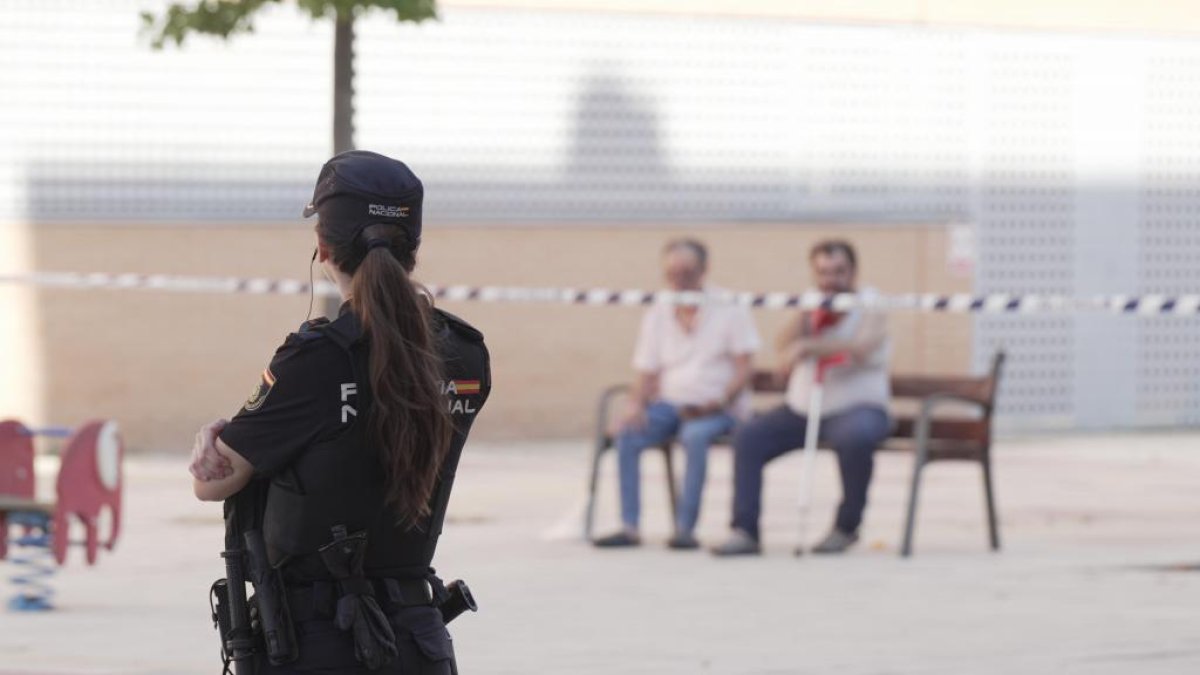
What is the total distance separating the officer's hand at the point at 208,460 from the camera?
3.79 metres

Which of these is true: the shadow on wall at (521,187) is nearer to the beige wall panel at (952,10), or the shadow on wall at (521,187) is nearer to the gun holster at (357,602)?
the beige wall panel at (952,10)

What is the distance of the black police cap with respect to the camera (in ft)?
12.8

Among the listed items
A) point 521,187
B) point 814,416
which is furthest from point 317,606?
point 521,187

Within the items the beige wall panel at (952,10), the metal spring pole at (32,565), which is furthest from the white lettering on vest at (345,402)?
the beige wall panel at (952,10)

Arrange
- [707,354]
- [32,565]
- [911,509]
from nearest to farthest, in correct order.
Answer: [32,565], [911,509], [707,354]

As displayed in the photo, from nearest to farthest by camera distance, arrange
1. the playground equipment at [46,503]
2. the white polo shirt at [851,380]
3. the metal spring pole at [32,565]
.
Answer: the playground equipment at [46,503] < the metal spring pole at [32,565] < the white polo shirt at [851,380]

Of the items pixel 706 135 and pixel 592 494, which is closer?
pixel 592 494

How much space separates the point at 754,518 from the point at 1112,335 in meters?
9.84

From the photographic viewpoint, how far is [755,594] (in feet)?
30.6

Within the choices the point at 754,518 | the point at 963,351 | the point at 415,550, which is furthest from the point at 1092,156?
the point at 415,550

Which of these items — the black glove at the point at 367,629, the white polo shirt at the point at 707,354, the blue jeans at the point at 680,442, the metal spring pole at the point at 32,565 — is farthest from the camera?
the white polo shirt at the point at 707,354

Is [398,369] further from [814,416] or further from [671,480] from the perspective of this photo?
[671,480]

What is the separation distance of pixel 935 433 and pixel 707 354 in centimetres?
112

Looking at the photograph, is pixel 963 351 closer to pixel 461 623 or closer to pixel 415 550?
pixel 461 623
